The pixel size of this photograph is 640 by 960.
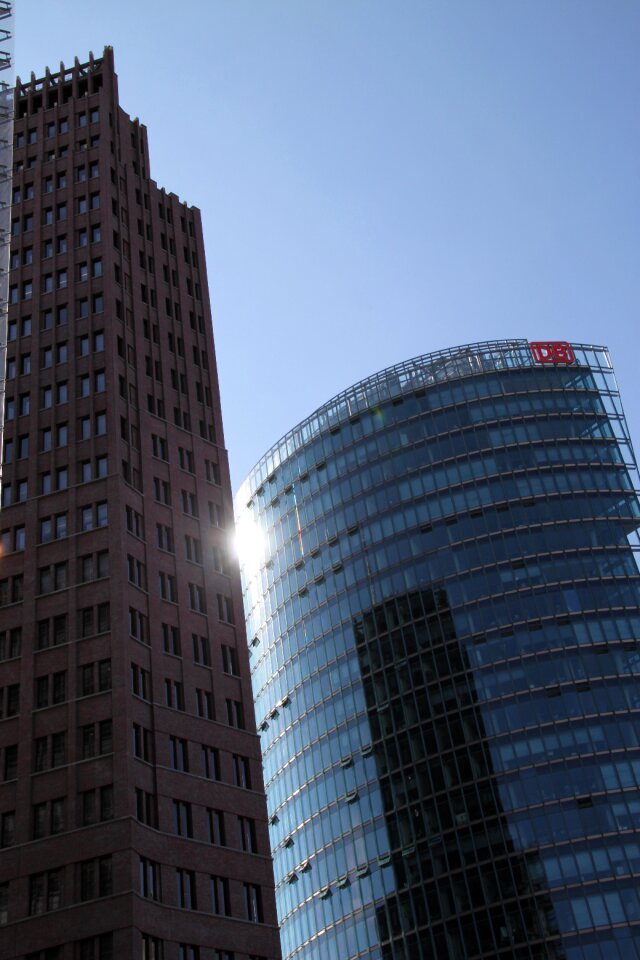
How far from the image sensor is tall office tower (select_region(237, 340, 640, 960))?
13020cm

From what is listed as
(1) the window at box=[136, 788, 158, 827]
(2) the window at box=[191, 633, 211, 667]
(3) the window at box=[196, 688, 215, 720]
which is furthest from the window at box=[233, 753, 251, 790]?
(1) the window at box=[136, 788, 158, 827]

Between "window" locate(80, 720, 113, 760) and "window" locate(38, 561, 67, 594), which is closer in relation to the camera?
"window" locate(80, 720, 113, 760)

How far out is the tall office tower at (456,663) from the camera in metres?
130

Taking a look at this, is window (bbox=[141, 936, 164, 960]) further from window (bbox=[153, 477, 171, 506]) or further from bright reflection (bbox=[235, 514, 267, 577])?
bright reflection (bbox=[235, 514, 267, 577])

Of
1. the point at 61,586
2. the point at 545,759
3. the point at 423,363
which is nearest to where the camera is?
the point at 61,586

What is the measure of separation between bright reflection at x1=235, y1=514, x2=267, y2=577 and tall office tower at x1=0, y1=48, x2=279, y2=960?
6346cm

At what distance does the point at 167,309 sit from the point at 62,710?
39.2m

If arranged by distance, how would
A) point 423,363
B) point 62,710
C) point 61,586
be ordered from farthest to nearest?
point 423,363 → point 61,586 → point 62,710

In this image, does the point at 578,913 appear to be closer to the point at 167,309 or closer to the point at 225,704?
the point at 225,704

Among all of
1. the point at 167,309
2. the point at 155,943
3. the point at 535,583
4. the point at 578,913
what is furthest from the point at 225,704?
the point at 535,583

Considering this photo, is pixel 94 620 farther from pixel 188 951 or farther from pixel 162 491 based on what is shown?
pixel 188 951

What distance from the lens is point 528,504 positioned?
149500 millimetres

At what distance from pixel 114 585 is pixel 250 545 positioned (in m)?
89.4

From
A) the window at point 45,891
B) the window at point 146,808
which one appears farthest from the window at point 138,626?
the window at point 45,891
